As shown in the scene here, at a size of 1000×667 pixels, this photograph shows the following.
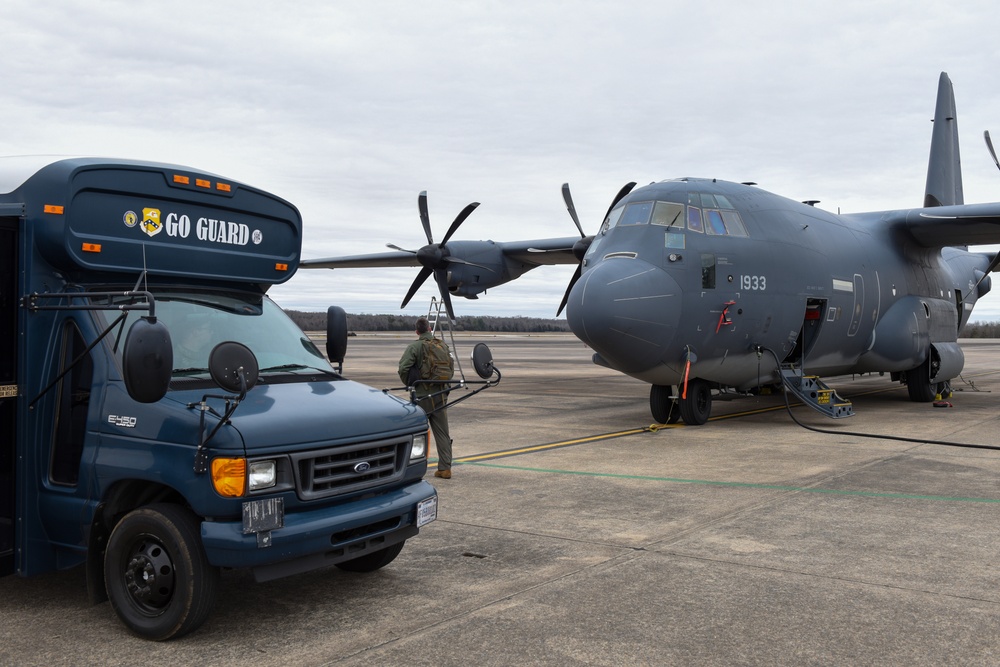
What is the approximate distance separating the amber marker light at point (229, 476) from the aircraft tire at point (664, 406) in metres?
10.8

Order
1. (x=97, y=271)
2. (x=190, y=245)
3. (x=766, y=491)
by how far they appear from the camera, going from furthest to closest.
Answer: (x=766, y=491), (x=190, y=245), (x=97, y=271)

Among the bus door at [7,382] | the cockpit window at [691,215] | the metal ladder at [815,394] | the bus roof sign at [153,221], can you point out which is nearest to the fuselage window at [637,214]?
the cockpit window at [691,215]

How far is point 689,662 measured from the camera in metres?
4.23

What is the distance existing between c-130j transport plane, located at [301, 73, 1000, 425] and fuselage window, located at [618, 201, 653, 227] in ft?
0.08

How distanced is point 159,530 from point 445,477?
4920mm

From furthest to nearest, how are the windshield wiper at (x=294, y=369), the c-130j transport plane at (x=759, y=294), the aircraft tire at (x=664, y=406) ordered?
the aircraft tire at (x=664, y=406), the c-130j transport plane at (x=759, y=294), the windshield wiper at (x=294, y=369)

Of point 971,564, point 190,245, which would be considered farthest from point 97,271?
point 971,564

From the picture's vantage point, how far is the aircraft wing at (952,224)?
1748cm

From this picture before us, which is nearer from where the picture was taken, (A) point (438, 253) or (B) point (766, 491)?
(B) point (766, 491)

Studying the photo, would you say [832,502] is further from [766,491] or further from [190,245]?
[190,245]

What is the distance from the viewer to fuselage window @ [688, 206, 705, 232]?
13.6 m

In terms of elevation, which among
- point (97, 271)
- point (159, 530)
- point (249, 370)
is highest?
point (97, 271)

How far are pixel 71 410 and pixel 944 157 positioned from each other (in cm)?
2472

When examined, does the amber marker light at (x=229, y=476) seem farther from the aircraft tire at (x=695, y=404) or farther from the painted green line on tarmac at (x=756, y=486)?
the aircraft tire at (x=695, y=404)
